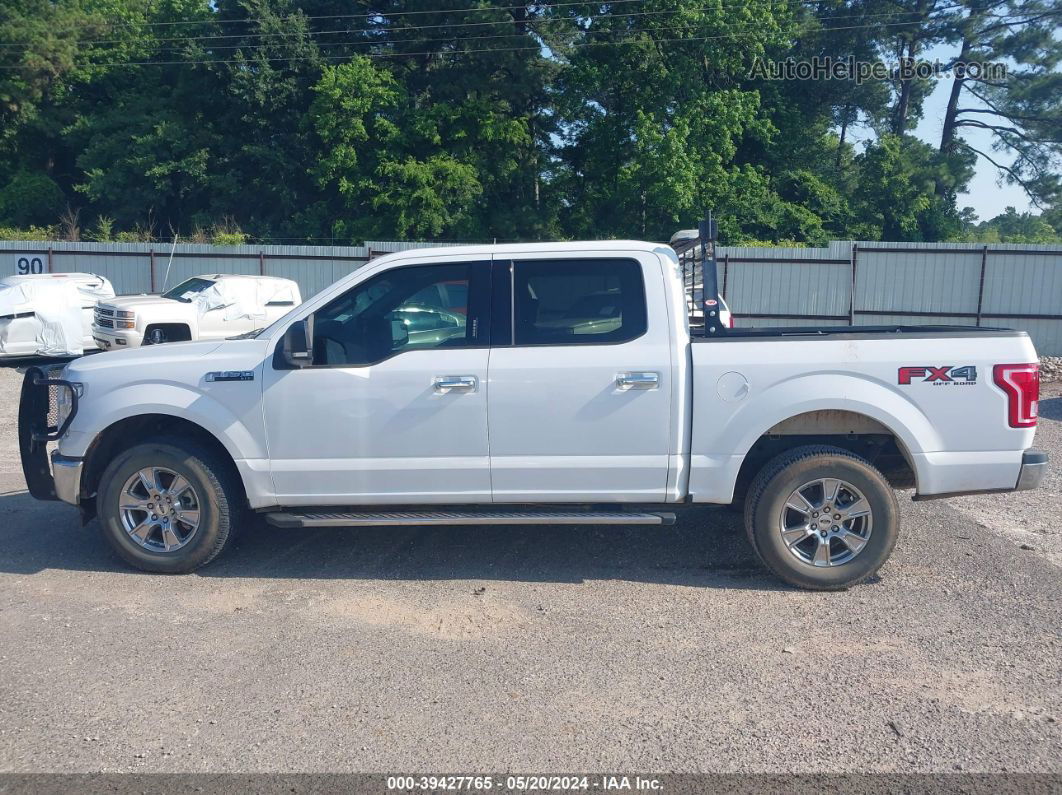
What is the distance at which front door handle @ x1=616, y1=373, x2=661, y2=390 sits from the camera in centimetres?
545

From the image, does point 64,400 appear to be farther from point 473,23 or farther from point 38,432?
point 473,23

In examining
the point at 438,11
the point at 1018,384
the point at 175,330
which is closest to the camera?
the point at 1018,384

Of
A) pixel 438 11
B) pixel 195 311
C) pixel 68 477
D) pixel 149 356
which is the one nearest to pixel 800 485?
pixel 149 356

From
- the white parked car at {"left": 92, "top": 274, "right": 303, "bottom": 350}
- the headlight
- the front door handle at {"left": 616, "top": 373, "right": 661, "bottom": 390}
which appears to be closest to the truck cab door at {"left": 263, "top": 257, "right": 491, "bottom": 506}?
the front door handle at {"left": 616, "top": 373, "right": 661, "bottom": 390}

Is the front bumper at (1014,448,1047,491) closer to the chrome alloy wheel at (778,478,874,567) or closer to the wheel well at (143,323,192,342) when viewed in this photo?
the chrome alloy wheel at (778,478,874,567)

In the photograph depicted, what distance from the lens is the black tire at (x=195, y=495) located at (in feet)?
18.8

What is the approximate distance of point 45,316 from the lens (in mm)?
16281

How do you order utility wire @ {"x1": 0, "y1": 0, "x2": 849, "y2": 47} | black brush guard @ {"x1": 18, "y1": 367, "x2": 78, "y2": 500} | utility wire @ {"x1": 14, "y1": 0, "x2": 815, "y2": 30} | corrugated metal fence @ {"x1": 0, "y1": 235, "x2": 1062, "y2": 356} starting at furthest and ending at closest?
utility wire @ {"x1": 14, "y1": 0, "x2": 815, "y2": 30}
utility wire @ {"x1": 0, "y1": 0, "x2": 849, "y2": 47}
corrugated metal fence @ {"x1": 0, "y1": 235, "x2": 1062, "y2": 356}
black brush guard @ {"x1": 18, "y1": 367, "x2": 78, "y2": 500}

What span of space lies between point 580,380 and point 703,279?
1126mm

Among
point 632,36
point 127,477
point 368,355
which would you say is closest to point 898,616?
point 368,355

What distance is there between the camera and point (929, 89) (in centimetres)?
3866

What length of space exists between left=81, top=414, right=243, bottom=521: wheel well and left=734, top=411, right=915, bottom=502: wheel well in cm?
321

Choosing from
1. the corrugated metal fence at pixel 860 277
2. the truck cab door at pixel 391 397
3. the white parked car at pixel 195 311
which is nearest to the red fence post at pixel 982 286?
the corrugated metal fence at pixel 860 277

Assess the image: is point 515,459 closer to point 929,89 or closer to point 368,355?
point 368,355
